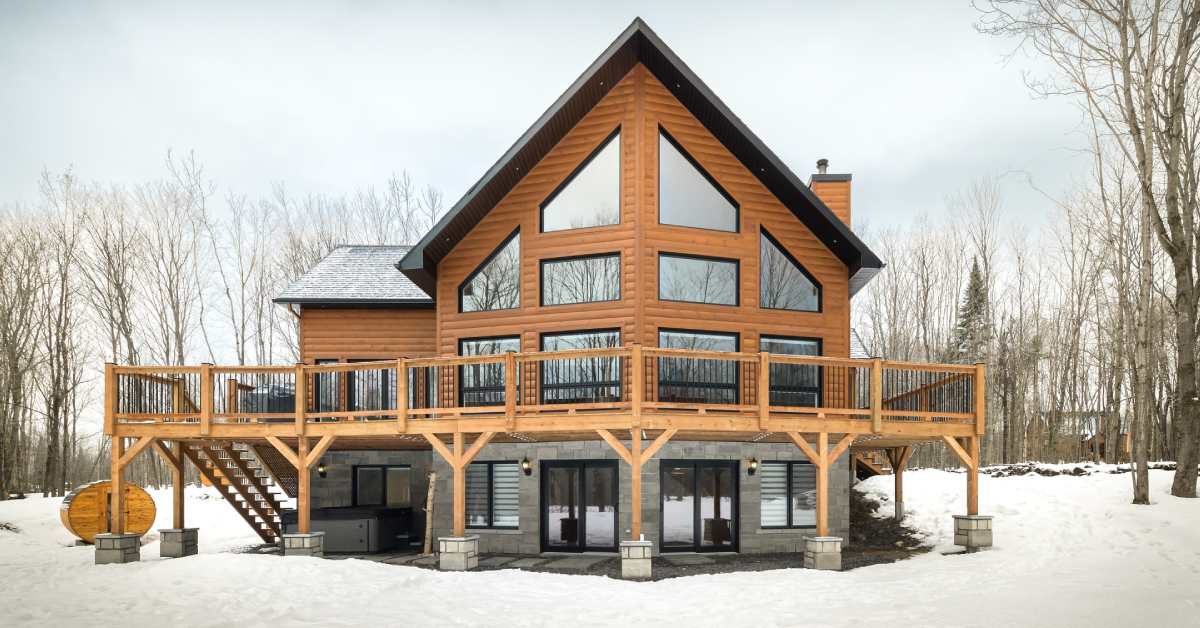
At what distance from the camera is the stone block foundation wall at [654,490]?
47.8 feet

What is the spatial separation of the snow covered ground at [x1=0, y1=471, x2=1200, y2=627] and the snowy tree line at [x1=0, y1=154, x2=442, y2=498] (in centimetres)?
1506

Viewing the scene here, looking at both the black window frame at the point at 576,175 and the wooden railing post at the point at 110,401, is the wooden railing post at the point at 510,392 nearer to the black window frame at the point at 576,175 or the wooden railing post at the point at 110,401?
the black window frame at the point at 576,175

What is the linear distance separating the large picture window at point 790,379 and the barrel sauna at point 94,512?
14.3 m

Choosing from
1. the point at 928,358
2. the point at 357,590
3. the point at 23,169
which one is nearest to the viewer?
the point at 357,590

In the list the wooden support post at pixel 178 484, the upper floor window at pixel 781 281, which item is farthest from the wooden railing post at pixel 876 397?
the wooden support post at pixel 178 484

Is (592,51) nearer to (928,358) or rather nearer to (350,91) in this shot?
(350,91)

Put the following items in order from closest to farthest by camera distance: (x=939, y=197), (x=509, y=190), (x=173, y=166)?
1. (x=509, y=190)
2. (x=173, y=166)
3. (x=939, y=197)

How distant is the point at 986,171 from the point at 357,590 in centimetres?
3082

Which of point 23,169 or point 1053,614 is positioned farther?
point 23,169

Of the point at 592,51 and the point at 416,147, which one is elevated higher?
the point at 592,51

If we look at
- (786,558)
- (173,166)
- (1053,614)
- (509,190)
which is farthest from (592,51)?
(1053,614)

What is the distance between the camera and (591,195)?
14891mm

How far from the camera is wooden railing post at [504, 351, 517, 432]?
39.7 ft

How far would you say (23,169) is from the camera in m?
27.5
